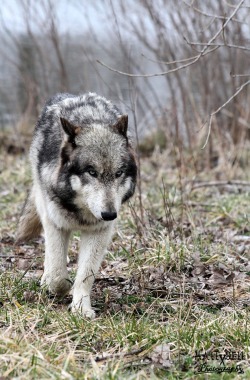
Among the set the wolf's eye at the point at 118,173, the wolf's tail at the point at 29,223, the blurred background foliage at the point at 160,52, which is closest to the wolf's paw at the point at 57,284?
the wolf's eye at the point at 118,173

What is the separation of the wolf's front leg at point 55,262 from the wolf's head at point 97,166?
0.41 m

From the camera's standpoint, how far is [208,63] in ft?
39.7

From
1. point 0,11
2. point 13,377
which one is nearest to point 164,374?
point 13,377

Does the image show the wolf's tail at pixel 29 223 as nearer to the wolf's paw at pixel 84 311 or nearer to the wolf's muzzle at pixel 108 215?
the wolf's paw at pixel 84 311

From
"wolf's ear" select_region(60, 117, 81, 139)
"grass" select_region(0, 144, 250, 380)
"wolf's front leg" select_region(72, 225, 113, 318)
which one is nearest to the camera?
"grass" select_region(0, 144, 250, 380)

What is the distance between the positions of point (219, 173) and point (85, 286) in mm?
6028

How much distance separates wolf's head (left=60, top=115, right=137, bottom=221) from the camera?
15.9ft

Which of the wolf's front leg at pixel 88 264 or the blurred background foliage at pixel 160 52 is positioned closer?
the wolf's front leg at pixel 88 264

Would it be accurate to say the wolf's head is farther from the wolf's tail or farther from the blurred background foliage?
the blurred background foliage

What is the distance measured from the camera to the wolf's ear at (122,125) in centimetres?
515

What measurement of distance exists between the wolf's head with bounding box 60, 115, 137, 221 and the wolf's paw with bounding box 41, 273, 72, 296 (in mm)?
644

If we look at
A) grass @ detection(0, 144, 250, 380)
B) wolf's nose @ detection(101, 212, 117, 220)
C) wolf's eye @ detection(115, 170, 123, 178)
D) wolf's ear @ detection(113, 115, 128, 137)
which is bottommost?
grass @ detection(0, 144, 250, 380)

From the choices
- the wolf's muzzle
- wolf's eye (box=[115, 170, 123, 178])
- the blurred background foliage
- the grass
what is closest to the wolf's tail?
the grass

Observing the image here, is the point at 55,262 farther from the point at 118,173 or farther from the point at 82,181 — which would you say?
the point at 118,173
